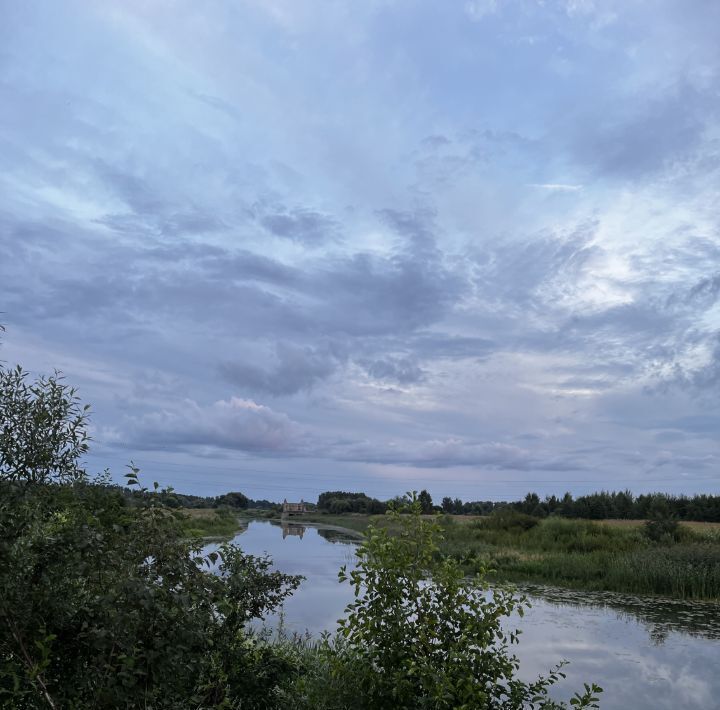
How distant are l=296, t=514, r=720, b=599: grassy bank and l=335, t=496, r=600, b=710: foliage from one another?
38.7 feet

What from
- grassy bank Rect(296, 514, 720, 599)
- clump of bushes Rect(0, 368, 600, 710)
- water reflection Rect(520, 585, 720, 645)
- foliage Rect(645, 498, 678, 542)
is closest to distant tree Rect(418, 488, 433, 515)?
clump of bushes Rect(0, 368, 600, 710)

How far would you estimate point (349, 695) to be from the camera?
15.1ft

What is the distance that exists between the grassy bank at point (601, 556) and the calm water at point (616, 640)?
1.85 metres

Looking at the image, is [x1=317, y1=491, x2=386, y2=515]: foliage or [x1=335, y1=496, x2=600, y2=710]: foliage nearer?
[x1=335, y1=496, x2=600, y2=710]: foliage

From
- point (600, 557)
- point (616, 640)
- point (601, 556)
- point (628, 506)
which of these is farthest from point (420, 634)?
point (628, 506)

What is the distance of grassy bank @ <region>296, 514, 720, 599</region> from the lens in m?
24.0

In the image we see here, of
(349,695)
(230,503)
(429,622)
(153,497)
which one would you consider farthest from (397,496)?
(230,503)

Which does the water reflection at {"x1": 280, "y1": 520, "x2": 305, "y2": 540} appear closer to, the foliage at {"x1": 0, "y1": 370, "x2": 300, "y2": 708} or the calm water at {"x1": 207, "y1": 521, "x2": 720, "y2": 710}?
the calm water at {"x1": 207, "y1": 521, "x2": 720, "y2": 710}

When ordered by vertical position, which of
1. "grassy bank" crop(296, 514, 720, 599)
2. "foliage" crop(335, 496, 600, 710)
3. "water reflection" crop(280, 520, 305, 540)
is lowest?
"water reflection" crop(280, 520, 305, 540)

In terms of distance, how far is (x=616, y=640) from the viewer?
16156mm

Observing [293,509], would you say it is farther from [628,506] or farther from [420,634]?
[420,634]

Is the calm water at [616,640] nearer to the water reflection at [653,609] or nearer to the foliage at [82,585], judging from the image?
the water reflection at [653,609]

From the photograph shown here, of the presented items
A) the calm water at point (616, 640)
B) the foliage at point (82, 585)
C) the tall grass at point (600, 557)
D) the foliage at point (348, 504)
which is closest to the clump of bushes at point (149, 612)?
the foliage at point (82, 585)

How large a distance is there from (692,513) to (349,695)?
56.9 m
